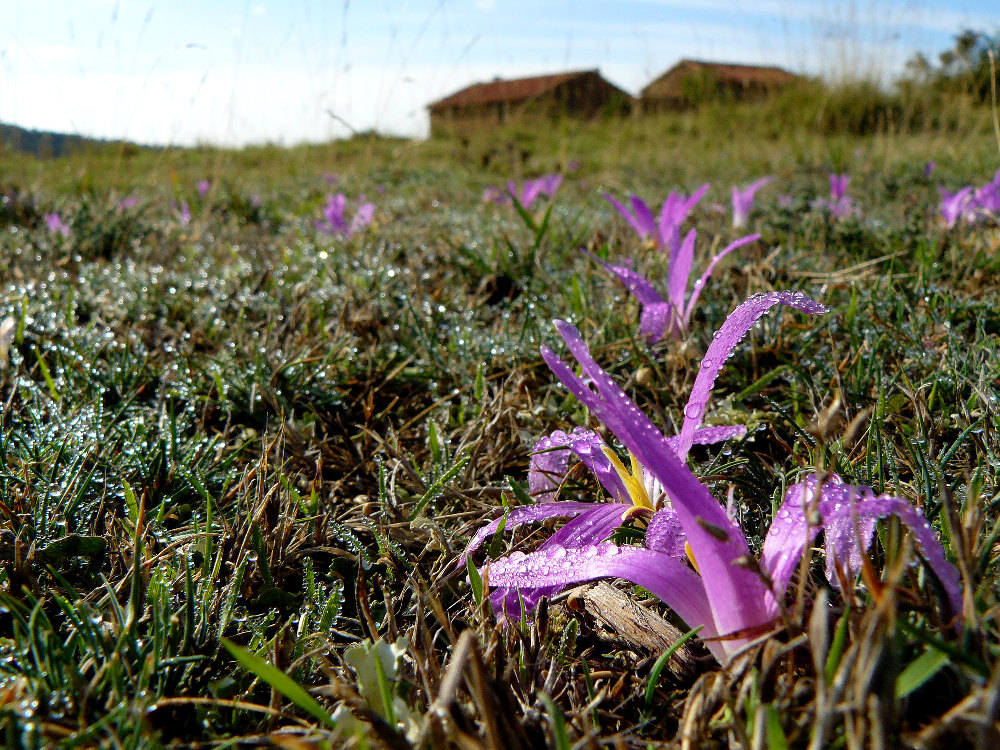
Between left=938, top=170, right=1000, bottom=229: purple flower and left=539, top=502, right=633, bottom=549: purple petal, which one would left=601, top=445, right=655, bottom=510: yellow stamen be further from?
left=938, top=170, right=1000, bottom=229: purple flower

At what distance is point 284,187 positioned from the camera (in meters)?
7.25

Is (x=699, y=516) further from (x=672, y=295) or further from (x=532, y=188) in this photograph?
(x=532, y=188)

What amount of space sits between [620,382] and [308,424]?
2.55 ft

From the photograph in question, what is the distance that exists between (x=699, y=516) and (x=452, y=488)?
2.29 feet

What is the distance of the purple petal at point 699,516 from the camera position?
2.54 ft

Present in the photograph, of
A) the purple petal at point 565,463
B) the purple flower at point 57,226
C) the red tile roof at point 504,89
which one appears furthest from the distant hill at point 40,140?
the red tile roof at point 504,89

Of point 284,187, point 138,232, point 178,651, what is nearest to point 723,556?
point 178,651

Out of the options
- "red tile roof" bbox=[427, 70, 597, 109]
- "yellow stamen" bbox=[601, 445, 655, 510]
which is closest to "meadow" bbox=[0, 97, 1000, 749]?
"yellow stamen" bbox=[601, 445, 655, 510]

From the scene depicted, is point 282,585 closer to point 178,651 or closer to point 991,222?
point 178,651

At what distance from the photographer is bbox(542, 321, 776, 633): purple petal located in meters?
0.78

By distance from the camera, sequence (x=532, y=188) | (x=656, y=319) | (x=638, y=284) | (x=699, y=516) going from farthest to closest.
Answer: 1. (x=532, y=188)
2. (x=656, y=319)
3. (x=638, y=284)
4. (x=699, y=516)

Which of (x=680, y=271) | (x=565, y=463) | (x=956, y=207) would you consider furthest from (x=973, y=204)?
(x=565, y=463)

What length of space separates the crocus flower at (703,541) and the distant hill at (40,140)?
19.4 ft

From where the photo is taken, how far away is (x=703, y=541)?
2.55ft
